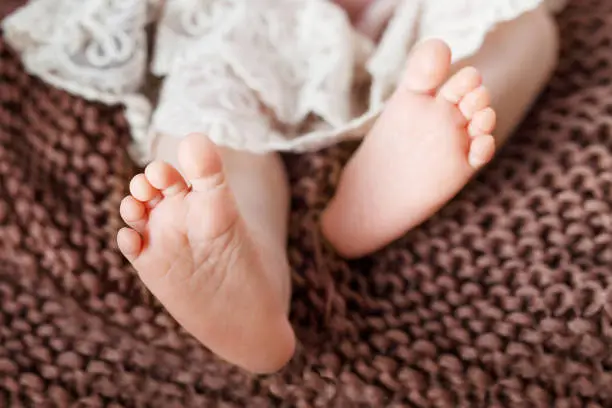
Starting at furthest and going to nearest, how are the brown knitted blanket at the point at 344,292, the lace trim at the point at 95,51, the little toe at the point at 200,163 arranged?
the lace trim at the point at 95,51
the brown knitted blanket at the point at 344,292
the little toe at the point at 200,163

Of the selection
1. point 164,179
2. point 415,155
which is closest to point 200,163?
point 164,179

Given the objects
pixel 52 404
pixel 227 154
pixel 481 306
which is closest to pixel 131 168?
pixel 227 154

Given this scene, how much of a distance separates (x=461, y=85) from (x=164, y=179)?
0.23m

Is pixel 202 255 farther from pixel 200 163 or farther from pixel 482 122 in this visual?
pixel 482 122

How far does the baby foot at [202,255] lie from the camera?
493mm

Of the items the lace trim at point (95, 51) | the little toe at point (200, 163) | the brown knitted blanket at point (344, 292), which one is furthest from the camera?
the lace trim at point (95, 51)

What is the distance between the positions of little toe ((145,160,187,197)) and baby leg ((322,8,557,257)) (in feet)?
0.61

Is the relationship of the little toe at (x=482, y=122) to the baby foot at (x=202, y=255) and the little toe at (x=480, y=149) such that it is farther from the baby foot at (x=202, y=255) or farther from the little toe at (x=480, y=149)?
the baby foot at (x=202, y=255)

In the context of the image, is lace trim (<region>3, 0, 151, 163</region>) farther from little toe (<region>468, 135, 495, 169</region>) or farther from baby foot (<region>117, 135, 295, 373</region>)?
little toe (<region>468, 135, 495, 169</region>)

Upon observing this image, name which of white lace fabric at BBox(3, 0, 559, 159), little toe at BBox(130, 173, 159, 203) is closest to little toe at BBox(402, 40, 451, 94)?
white lace fabric at BBox(3, 0, 559, 159)

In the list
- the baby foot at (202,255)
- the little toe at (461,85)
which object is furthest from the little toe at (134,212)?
the little toe at (461,85)

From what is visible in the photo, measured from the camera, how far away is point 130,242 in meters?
0.51

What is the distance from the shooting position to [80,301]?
639mm

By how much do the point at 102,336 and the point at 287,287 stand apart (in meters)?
0.16
